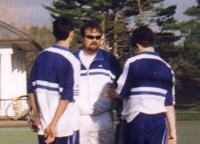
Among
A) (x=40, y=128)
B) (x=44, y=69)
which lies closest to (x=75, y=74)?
(x=44, y=69)

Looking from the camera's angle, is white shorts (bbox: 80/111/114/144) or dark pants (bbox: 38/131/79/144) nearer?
dark pants (bbox: 38/131/79/144)

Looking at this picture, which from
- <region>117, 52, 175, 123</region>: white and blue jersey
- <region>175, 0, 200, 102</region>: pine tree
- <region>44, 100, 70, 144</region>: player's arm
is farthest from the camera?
<region>175, 0, 200, 102</region>: pine tree

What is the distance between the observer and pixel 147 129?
493 centimetres

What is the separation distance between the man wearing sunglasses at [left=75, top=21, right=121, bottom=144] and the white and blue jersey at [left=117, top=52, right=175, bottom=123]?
688mm

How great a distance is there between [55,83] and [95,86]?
3.41ft

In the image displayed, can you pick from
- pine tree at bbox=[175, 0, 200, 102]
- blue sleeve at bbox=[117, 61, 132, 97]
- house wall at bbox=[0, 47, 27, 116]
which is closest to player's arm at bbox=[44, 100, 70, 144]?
blue sleeve at bbox=[117, 61, 132, 97]

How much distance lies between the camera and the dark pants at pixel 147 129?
4.93 m

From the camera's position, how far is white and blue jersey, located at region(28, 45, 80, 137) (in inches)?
187

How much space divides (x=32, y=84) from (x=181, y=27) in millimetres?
34716

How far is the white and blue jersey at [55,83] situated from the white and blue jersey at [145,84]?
487 millimetres

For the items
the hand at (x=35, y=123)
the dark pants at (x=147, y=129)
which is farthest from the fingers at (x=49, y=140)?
the dark pants at (x=147, y=129)

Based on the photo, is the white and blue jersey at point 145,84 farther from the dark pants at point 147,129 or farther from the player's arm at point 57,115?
the player's arm at point 57,115

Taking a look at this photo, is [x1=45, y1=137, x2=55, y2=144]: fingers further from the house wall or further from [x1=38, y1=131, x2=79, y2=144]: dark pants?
the house wall

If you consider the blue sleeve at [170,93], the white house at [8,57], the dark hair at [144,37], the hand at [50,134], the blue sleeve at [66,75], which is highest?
the white house at [8,57]
